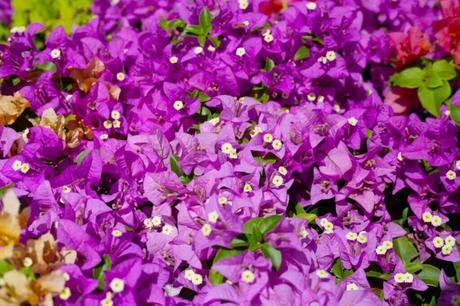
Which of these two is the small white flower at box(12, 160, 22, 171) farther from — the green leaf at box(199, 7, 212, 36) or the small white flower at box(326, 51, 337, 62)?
the small white flower at box(326, 51, 337, 62)

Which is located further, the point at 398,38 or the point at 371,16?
the point at 371,16

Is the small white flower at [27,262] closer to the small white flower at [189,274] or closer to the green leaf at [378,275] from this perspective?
the small white flower at [189,274]

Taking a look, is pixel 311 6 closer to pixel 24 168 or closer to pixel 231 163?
pixel 231 163

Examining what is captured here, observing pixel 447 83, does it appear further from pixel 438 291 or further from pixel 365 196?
pixel 438 291

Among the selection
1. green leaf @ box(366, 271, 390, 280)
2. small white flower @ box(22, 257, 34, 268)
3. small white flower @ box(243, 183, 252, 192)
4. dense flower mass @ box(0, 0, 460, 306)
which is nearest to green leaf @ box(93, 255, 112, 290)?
dense flower mass @ box(0, 0, 460, 306)

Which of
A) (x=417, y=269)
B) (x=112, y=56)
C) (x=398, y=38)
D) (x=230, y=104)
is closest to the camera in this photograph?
(x=417, y=269)

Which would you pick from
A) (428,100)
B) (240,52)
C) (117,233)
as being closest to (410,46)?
(428,100)

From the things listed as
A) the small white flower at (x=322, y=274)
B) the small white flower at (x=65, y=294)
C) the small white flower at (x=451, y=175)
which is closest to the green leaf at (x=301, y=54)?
the small white flower at (x=451, y=175)

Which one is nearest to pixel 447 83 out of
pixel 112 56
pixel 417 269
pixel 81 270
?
pixel 417 269
